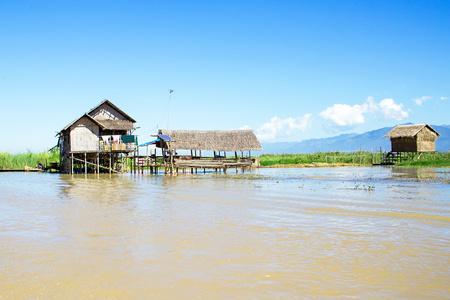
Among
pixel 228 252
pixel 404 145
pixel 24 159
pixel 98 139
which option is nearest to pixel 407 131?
pixel 404 145

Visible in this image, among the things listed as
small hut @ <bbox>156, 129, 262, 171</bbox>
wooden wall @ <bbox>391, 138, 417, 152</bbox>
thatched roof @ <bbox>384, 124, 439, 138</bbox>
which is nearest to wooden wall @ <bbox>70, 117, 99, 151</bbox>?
small hut @ <bbox>156, 129, 262, 171</bbox>

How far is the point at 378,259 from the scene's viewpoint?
6.18m

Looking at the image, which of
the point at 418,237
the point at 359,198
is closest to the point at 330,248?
the point at 418,237

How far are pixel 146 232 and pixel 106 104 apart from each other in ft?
106

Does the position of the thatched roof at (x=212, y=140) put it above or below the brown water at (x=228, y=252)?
above

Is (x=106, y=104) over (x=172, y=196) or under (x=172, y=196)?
over

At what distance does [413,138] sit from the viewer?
43.1 meters

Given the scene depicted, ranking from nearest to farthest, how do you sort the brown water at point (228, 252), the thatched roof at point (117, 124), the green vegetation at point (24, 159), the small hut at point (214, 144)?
→ the brown water at point (228, 252) < the small hut at point (214, 144) < the thatched roof at point (117, 124) < the green vegetation at point (24, 159)

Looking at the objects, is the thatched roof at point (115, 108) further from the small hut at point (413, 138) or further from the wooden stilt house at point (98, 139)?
the small hut at point (413, 138)

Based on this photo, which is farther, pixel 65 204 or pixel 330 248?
pixel 65 204

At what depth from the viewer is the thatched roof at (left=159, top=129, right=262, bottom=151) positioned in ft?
118

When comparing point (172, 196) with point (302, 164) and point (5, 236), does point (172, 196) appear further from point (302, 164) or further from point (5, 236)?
point (302, 164)

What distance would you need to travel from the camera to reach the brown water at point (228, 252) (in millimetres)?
5031

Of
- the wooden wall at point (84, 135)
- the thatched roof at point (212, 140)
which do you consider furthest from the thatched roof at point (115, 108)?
the thatched roof at point (212, 140)
